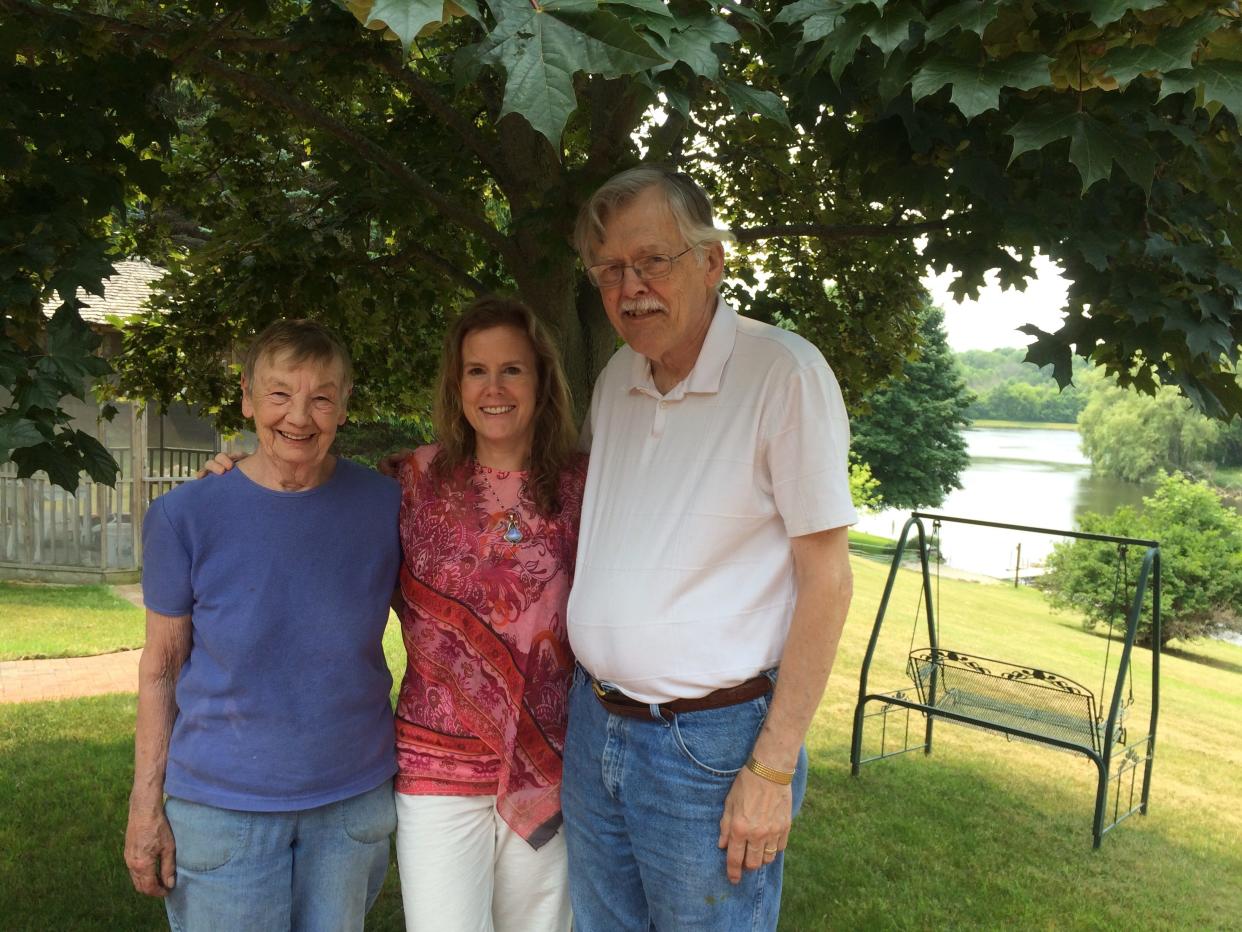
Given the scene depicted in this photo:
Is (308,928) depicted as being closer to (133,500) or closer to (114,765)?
(114,765)

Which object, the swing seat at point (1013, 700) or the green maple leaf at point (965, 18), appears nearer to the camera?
the green maple leaf at point (965, 18)

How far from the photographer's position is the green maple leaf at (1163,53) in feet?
5.68

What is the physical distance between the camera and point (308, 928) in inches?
89.9

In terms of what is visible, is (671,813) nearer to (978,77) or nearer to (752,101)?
(752,101)

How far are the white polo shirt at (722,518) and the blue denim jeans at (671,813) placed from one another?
A: 0.29ft

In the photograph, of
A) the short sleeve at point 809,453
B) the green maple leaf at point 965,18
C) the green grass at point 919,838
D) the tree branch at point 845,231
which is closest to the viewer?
the green maple leaf at point 965,18

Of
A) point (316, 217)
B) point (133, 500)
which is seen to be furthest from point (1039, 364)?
point (133, 500)

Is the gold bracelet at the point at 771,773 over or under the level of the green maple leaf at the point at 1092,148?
under

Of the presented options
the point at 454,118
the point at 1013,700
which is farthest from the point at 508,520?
the point at 1013,700

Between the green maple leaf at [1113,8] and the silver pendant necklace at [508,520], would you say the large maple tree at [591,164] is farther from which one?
the silver pendant necklace at [508,520]

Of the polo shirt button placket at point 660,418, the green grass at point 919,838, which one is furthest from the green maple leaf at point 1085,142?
the green grass at point 919,838

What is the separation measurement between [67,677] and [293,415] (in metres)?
7.70

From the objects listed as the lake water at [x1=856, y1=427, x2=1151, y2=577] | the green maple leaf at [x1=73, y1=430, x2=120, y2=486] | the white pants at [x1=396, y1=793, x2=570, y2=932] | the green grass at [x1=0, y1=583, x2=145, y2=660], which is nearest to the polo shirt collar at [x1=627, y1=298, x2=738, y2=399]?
the white pants at [x1=396, y1=793, x2=570, y2=932]

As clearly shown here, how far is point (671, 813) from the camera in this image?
6.70 feet
